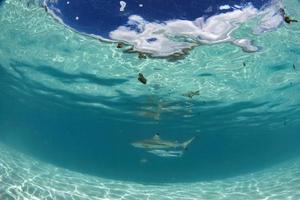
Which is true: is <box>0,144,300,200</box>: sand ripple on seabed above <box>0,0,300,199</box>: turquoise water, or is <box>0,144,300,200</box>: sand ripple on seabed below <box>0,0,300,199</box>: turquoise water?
below

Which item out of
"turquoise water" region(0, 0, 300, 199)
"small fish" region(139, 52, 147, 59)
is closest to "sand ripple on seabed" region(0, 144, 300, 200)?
"turquoise water" region(0, 0, 300, 199)

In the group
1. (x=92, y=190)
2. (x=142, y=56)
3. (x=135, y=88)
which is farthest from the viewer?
(x=135, y=88)

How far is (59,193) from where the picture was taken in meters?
11.9

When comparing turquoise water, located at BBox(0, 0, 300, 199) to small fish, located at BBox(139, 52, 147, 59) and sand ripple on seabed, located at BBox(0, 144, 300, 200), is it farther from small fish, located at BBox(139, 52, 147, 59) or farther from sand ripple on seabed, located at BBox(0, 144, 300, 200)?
small fish, located at BBox(139, 52, 147, 59)

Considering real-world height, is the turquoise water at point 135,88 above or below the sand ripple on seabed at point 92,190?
above

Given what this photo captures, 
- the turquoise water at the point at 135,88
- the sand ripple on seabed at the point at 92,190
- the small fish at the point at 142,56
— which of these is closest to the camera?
the sand ripple on seabed at the point at 92,190

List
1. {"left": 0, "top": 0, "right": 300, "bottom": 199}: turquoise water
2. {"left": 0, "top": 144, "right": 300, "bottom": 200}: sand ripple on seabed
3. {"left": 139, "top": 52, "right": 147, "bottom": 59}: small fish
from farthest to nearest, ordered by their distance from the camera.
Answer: {"left": 139, "top": 52, "right": 147, "bottom": 59}: small fish < {"left": 0, "top": 0, "right": 300, "bottom": 199}: turquoise water < {"left": 0, "top": 144, "right": 300, "bottom": 200}: sand ripple on seabed

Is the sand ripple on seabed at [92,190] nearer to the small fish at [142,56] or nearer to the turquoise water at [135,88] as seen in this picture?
the turquoise water at [135,88]

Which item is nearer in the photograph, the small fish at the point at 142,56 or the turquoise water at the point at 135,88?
the turquoise water at the point at 135,88

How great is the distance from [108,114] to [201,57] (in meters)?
23.1

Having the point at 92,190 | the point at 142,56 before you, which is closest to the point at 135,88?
the point at 142,56

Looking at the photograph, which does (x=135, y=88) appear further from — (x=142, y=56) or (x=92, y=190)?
(x=92, y=190)

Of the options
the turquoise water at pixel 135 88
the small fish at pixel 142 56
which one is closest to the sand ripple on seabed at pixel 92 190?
the turquoise water at pixel 135 88

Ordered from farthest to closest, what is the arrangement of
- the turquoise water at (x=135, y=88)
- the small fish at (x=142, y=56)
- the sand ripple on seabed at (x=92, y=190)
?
the small fish at (x=142, y=56), the turquoise water at (x=135, y=88), the sand ripple on seabed at (x=92, y=190)
